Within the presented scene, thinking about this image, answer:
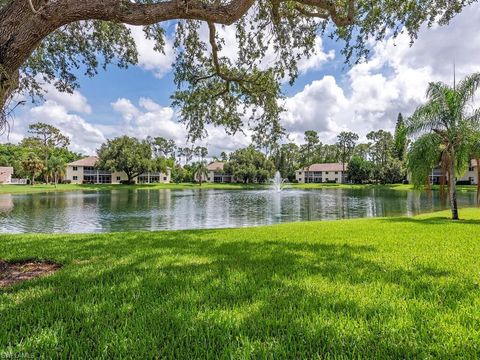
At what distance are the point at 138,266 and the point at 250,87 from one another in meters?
6.83

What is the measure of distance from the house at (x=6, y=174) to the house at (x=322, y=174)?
80.2 metres

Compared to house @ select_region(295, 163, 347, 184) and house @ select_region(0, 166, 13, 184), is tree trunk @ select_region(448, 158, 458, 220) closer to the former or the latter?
house @ select_region(295, 163, 347, 184)

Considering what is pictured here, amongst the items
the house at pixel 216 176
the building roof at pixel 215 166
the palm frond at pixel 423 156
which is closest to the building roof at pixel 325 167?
the house at pixel 216 176

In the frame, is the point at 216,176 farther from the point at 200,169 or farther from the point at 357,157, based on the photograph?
the point at 357,157

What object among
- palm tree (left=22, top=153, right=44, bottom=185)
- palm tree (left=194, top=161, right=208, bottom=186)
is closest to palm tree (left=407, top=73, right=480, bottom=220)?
palm tree (left=194, top=161, right=208, bottom=186)

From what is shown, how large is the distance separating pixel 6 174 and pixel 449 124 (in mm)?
89710

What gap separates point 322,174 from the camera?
90.4 metres

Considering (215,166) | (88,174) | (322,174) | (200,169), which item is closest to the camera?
(88,174)

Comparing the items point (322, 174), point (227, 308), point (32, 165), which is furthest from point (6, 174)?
point (227, 308)

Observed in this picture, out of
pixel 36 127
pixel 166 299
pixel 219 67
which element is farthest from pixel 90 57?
pixel 36 127

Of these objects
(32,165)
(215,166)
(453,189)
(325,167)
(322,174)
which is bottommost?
(453,189)

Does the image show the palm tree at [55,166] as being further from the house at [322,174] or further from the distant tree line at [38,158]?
the house at [322,174]

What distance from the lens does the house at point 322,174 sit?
86606mm

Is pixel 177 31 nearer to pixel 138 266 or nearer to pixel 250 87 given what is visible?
pixel 250 87
